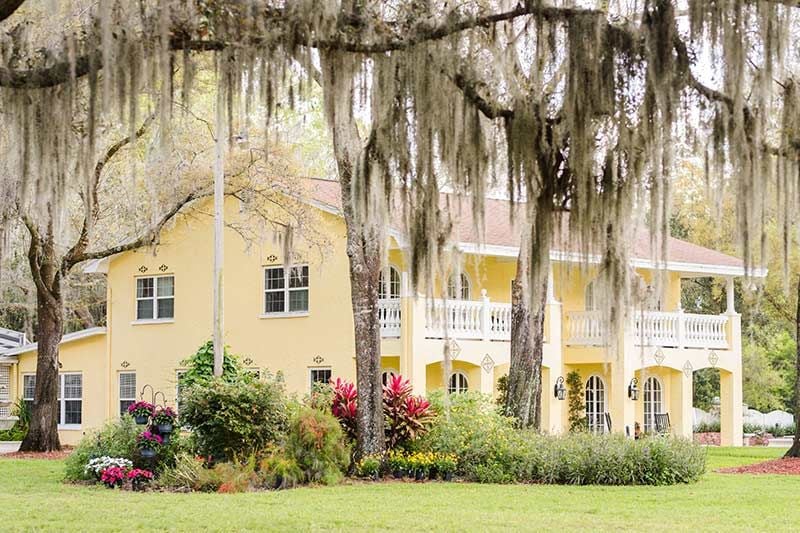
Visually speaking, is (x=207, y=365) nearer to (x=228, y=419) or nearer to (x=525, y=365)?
(x=228, y=419)

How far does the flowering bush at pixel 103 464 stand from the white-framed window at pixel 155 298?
12.0 meters

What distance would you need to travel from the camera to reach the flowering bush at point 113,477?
17.5 metres

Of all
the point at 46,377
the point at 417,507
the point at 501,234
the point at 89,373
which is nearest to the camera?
the point at 417,507

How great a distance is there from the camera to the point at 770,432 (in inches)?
1612

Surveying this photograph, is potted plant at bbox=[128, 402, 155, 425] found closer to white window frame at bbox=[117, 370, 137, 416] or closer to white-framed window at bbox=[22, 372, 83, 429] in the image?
white window frame at bbox=[117, 370, 137, 416]

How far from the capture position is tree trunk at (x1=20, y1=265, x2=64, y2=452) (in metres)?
26.5

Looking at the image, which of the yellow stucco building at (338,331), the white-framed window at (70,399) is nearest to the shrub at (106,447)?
the yellow stucco building at (338,331)

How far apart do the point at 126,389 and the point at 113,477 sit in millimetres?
13663

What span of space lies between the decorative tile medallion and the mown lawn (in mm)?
8394

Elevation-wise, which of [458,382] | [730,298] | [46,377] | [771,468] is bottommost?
[771,468]

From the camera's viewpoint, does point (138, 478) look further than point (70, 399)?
No

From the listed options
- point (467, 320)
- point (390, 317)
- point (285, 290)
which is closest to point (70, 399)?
point (285, 290)

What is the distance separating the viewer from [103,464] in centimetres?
1808

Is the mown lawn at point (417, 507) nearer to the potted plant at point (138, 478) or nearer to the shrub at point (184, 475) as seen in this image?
the potted plant at point (138, 478)
